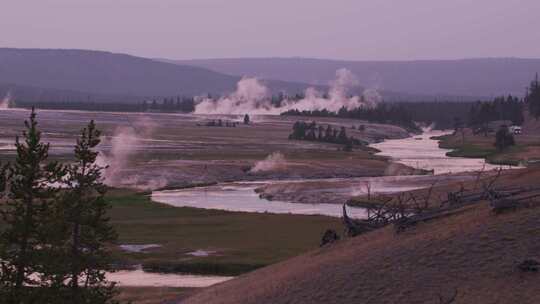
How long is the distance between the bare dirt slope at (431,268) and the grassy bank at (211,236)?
18.1 meters

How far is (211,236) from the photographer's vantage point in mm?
63719

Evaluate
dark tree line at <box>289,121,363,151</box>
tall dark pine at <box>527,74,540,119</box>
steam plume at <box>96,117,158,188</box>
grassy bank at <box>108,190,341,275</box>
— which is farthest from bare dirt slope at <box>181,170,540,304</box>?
tall dark pine at <box>527,74,540,119</box>

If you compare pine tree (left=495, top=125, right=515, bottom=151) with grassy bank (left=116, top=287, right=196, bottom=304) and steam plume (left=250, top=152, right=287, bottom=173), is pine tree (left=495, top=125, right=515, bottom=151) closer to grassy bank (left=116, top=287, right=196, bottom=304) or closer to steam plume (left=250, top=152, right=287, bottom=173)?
steam plume (left=250, top=152, right=287, bottom=173)

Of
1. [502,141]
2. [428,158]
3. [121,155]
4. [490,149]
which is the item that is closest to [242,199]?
[121,155]

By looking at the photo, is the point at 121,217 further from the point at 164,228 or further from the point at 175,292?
the point at 175,292

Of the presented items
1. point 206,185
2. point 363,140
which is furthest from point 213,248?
point 363,140

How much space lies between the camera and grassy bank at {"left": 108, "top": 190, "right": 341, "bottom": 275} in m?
54.1

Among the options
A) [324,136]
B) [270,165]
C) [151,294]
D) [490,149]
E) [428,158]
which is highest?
[324,136]

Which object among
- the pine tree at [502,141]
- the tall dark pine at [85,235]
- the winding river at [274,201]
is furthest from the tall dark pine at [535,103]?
the tall dark pine at [85,235]

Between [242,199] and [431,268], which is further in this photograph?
[242,199]

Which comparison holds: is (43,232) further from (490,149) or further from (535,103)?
(535,103)

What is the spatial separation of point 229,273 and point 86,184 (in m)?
17.6

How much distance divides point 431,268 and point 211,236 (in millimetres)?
34878

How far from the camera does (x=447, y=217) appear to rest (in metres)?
34.4
